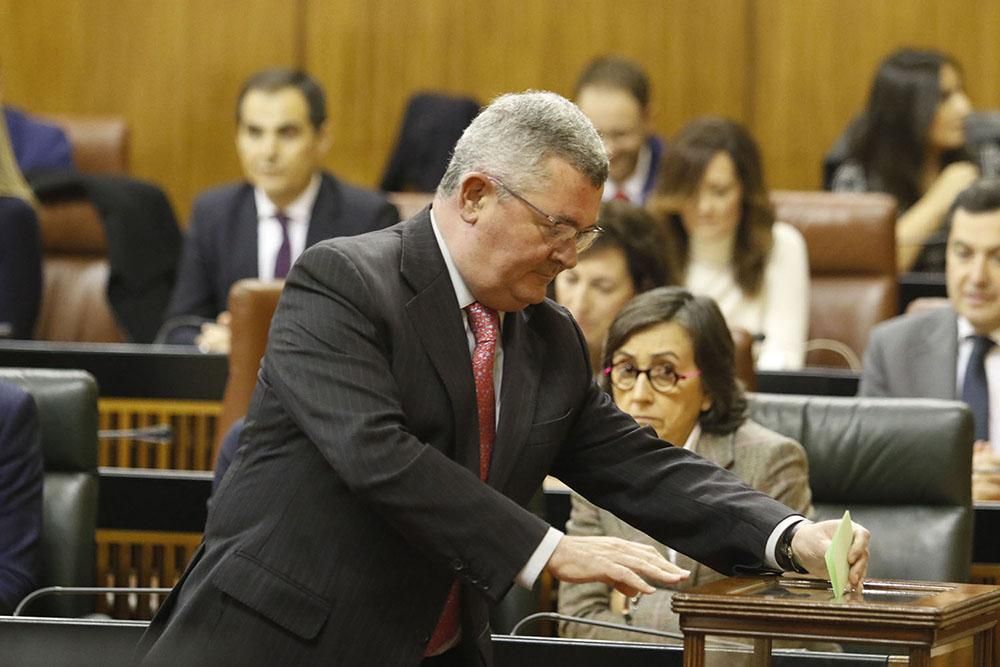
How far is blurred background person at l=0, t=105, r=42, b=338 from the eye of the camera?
509 centimetres

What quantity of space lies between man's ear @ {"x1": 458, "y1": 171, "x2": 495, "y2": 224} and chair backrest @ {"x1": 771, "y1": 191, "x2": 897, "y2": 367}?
337 cm

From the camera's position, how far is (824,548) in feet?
6.84

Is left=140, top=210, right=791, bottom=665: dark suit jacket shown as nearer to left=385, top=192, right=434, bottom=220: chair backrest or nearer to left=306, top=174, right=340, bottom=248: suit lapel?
left=306, top=174, right=340, bottom=248: suit lapel

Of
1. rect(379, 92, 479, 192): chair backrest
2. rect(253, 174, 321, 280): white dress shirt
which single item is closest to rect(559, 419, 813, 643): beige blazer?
rect(253, 174, 321, 280): white dress shirt

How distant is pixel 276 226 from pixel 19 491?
7.57 ft

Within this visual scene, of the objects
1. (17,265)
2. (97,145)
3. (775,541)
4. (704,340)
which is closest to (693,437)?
(704,340)

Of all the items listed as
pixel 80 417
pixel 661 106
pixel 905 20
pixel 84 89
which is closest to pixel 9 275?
pixel 80 417

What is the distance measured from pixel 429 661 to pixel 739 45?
217 inches

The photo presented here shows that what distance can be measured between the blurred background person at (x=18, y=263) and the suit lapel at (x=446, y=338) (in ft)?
10.4

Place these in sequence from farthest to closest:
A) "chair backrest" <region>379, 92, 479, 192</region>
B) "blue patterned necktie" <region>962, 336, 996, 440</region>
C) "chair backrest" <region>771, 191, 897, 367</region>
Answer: "chair backrest" <region>379, 92, 479, 192</region>, "chair backrest" <region>771, 191, 897, 367</region>, "blue patterned necktie" <region>962, 336, 996, 440</region>

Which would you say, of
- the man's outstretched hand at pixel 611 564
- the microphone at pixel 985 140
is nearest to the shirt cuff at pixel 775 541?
the man's outstretched hand at pixel 611 564

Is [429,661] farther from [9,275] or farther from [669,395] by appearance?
[9,275]

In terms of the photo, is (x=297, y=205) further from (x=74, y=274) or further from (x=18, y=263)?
(x=74, y=274)

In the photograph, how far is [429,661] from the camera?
7.20ft
